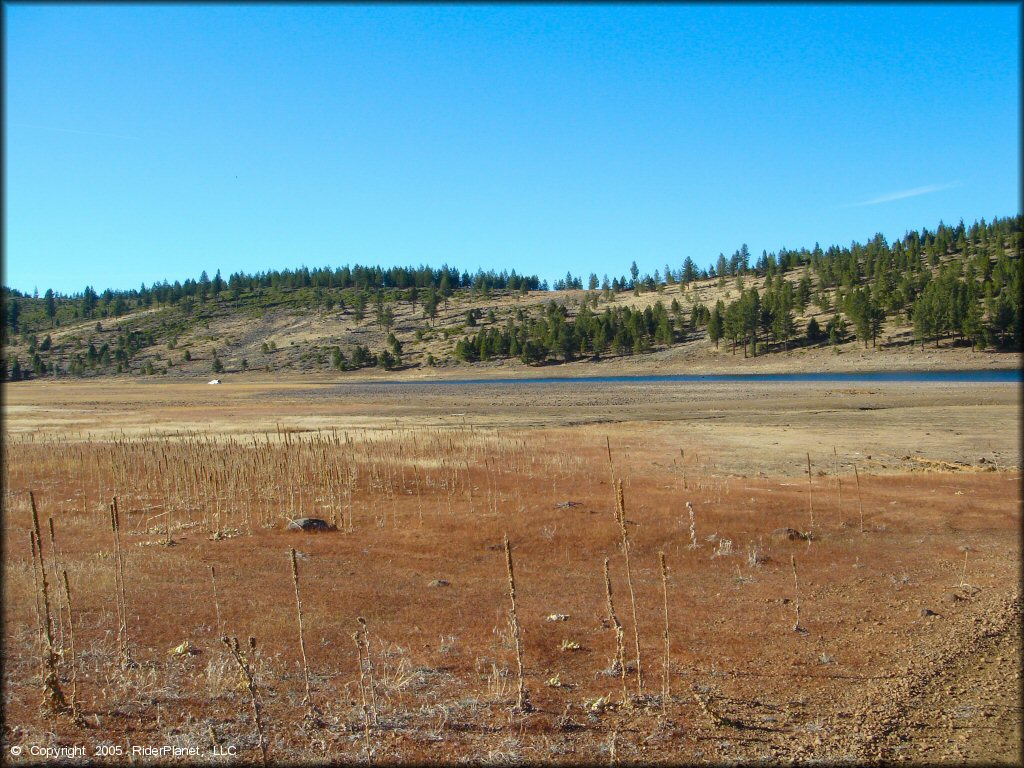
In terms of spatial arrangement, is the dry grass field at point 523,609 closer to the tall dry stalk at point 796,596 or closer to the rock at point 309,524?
the tall dry stalk at point 796,596

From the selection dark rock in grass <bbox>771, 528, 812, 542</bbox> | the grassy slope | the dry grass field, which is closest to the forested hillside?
the grassy slope

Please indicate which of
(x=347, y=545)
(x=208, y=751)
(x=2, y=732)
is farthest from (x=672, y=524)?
(x=2, y=732)

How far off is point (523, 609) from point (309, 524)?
6804mm

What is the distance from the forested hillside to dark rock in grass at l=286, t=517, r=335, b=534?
52.1 meters

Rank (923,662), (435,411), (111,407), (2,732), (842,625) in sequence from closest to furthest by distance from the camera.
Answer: (2,732) < (923,662) < (842,625) < (435,411) < (111,407)

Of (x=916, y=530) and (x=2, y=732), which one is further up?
(x=2, y=732)

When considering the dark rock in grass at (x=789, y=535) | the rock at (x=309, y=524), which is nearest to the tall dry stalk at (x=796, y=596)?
the dark rock in grass at (x=789, y=535)

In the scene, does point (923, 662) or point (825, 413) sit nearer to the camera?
point (923, 662)

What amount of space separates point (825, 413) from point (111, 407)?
54068mm

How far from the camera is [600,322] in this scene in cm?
11669

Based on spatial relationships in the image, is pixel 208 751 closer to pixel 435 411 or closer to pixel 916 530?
pixel 916 530

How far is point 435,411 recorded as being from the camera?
46.9m

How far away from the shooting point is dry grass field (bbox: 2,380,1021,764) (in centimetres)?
656

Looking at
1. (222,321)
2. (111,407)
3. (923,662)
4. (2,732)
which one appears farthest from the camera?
(222,321)
